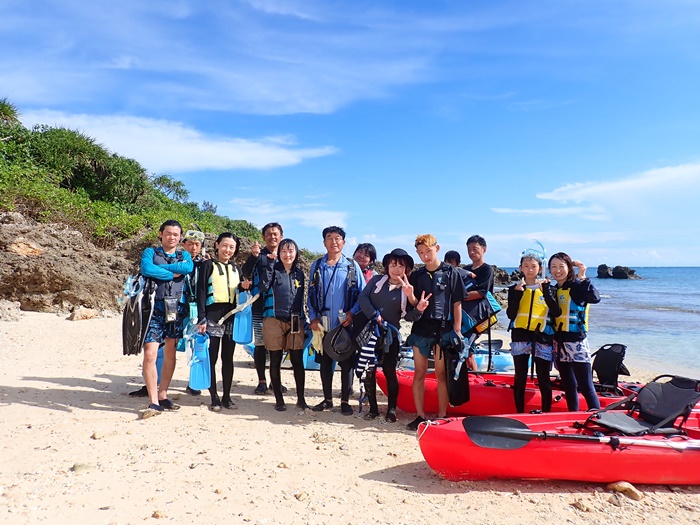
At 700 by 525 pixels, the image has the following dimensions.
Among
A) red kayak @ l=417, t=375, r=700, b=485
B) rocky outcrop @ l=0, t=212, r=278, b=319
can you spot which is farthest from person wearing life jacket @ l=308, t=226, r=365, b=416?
rocky outcrop @ l=0, t=212, r=278, b=319

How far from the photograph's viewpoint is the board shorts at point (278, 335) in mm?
5496

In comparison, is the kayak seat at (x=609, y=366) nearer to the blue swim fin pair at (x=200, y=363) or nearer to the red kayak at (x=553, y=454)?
the red kayak at (x=553, y=454)

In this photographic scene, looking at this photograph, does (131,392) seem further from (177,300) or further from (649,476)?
(649,476)

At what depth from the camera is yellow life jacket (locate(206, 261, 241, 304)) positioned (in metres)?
5.41

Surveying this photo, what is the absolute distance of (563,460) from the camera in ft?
12.3

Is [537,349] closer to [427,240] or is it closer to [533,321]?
[533,321]

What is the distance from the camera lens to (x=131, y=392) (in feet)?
19.9

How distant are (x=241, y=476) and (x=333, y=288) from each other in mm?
2260

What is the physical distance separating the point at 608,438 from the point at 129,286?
4.59 m

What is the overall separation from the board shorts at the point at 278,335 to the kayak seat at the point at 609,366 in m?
3.38

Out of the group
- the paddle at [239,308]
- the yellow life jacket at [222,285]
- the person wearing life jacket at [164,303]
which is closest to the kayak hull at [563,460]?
the paddle at [239,308]

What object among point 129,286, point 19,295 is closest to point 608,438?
point 129,286

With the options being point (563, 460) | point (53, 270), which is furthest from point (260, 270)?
point (53, 270)

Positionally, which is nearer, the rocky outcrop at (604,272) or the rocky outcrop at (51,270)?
the rocky outcrop at (51,270)
